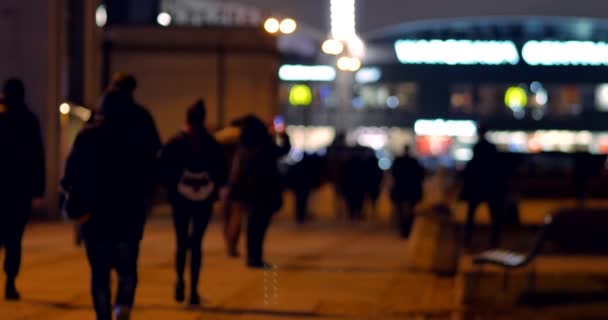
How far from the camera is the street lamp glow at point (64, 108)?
2461cm


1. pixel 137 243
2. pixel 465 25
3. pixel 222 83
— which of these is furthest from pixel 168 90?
pixel 465 25

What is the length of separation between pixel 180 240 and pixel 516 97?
9117 centimetres

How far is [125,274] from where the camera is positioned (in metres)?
8.89

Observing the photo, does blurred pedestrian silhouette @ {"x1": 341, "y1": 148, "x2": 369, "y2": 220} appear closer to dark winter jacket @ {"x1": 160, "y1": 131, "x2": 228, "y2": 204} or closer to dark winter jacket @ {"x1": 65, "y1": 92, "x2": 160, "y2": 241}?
dark winter jacket @ {"x1": 160, "y1": 131, "x2": 228, "y2": 204}

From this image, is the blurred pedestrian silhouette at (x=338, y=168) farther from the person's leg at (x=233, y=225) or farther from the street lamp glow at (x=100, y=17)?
the person's leg at (x=233, y=225)

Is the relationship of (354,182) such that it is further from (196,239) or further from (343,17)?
(343,17)

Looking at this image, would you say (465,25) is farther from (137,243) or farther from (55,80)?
(137,243)

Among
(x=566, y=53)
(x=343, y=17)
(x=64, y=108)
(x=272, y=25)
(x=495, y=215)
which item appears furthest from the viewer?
(x=566, y=53)

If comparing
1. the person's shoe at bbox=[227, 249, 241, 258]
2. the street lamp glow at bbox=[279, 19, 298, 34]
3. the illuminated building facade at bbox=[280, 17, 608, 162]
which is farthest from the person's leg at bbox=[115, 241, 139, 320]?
the illuminated building facade at bbox=[280, 17, 608, 162]

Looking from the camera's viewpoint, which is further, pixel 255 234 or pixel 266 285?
pixel 255 234

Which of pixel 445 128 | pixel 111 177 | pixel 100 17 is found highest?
pixel 100 17

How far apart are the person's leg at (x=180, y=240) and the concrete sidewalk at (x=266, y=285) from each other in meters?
0.16

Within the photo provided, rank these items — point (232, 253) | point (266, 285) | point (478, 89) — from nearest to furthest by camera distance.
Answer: point (266, 285) → point (232, 253) → point (478, 89)

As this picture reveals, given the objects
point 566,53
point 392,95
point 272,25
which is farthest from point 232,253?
point 566,53
